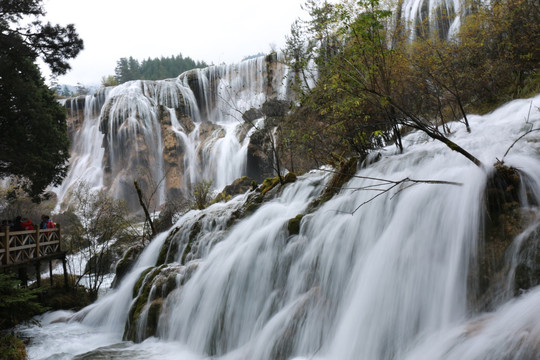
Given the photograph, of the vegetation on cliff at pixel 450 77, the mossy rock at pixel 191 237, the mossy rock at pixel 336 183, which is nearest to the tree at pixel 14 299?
the mossy rock at pixel 191 237

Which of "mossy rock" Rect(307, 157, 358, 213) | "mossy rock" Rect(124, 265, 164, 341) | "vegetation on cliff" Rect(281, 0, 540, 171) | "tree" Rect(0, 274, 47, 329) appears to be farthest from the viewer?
"vegetation on cliff" Rect(281, 0, 540, 171)

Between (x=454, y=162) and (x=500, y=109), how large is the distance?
5178 mm

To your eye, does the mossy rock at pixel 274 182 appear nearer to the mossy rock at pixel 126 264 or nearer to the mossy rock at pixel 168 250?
the mossy rock at pixel 168 250

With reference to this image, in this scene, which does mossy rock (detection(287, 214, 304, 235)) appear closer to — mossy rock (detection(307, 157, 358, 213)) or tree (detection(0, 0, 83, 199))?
mossy rock (detection(307, 157, 358, 213))

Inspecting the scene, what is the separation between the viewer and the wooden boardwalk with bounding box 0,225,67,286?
12.5 meters

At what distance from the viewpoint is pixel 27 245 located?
45.6ft

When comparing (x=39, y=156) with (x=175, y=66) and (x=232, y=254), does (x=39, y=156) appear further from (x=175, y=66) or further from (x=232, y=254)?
(x=175, y=66)

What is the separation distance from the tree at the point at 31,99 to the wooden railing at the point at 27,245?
265 centimetres

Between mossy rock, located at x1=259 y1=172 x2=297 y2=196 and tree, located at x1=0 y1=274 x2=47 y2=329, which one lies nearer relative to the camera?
tree, located at x1=0 y1=274 x2=47 y2=329

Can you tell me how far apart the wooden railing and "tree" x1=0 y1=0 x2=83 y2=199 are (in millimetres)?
2648

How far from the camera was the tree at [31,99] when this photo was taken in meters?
12.7

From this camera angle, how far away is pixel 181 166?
120 feet

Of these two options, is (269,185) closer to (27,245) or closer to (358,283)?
(358,283)

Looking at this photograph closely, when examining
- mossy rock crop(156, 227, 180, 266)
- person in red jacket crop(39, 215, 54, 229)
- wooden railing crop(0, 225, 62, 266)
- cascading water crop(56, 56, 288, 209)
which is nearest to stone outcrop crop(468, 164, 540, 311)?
mossy rock crop(156, 227, 180, 266)
